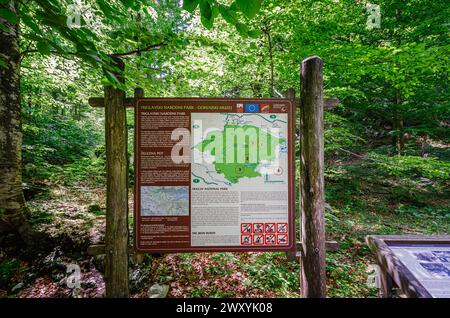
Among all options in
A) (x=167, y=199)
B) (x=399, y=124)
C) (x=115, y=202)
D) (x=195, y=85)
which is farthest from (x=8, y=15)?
(x=399, y=124)

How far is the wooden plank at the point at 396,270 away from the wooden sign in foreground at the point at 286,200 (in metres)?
0.43

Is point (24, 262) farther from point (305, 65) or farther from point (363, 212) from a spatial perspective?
point (363, 212)

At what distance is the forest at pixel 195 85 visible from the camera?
3.16 meters

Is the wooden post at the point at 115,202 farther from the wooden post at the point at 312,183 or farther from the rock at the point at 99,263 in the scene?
the wooden post at the point at 312,183

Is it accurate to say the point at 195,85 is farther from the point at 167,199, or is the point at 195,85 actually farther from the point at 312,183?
the point at 312,183

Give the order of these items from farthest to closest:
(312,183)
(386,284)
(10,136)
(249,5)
Answer: 1. (10,136)
2. (312,183)
3. (386,284)
4. (249,5)

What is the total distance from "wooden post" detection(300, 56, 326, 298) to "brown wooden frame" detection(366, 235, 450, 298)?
0.57m

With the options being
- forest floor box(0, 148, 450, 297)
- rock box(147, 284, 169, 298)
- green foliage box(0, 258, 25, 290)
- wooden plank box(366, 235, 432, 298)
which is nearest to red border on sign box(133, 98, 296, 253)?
wooden plank box(366, 235, 432, 298)

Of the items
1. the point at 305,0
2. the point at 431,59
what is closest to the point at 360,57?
the point at 431,59

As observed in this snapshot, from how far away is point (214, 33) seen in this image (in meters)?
5.81

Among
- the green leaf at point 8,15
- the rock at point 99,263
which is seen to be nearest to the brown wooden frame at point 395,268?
the green leaf at point 8,15

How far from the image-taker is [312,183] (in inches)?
92.4

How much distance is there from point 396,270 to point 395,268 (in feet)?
0.06
